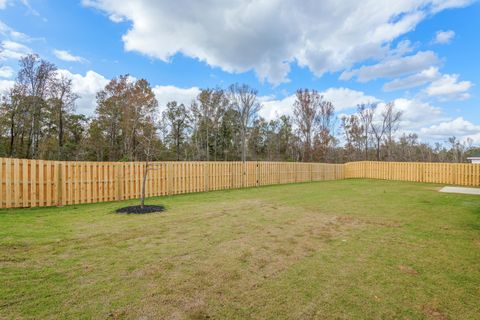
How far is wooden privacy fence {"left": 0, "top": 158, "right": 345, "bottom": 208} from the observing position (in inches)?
258

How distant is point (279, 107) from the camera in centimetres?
3434

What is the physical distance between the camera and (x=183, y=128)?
1172 inches

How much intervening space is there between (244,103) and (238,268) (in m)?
27.9

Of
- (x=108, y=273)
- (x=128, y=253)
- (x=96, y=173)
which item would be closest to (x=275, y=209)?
(x=128, y=253)

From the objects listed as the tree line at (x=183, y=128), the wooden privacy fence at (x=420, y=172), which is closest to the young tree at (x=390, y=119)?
the tree line at (x=183, y=128)

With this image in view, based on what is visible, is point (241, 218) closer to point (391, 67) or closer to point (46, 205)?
point (46, 205)

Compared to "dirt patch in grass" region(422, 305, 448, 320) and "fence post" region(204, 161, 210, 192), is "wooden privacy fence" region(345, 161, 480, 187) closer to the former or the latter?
"fence post" region(204, 161, 210, 192)

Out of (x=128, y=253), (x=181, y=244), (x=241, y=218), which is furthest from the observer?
(x=241, y=218)

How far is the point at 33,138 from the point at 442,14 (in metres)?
27.9

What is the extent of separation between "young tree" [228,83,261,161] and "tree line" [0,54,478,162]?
0.39ft

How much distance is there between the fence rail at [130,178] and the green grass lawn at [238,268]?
1.81 metres

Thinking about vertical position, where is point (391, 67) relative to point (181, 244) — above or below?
above

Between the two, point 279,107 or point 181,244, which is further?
point 279,107

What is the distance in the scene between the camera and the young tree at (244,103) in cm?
2913
